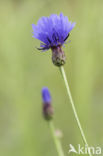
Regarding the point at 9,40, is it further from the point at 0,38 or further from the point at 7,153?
the point at 7,153

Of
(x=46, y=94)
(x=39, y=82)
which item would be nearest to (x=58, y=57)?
(x=46, y=94)

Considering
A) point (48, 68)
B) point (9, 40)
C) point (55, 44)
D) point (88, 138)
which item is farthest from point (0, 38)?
point (55, 44)

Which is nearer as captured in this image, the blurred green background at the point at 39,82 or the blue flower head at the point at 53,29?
the blue flower head at the point at 53,29

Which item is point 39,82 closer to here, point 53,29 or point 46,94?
point 46,94

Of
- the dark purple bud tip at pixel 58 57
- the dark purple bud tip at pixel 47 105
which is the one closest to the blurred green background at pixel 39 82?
the dark purple bud tip at pixel 47 105

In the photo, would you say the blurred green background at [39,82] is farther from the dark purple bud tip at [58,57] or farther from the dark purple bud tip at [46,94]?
the dark purple bud tip at [58,57]

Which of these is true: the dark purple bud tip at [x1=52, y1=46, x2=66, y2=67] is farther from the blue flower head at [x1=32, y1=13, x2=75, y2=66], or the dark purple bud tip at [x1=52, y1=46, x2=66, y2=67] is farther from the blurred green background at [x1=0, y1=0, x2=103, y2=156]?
the blurred green background at [x1=0, y1=0, x2=103, y2=156]

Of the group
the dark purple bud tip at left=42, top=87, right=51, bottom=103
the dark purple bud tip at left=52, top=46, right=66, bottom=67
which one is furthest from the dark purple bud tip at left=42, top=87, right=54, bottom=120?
the dark purple bud tip at left=52, top=46, right=66, bottom=67

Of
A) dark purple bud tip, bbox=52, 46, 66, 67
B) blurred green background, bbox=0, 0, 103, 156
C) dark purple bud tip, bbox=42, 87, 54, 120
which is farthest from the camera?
blurred green background, bbox=0, 0, 103, 156
